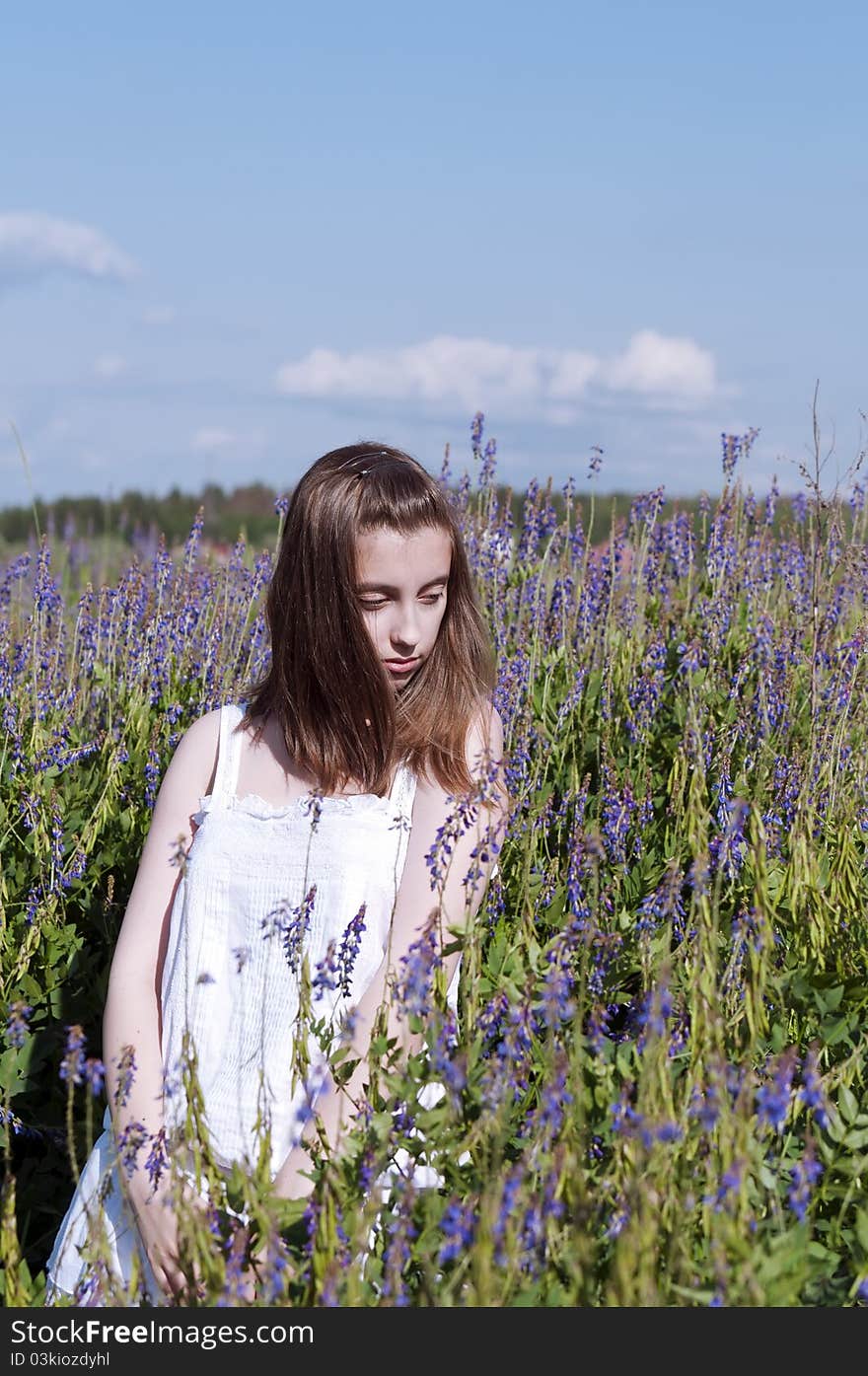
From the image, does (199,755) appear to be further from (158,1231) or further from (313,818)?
(158,1231)

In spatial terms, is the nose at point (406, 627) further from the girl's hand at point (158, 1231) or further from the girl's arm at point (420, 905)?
the girl's hand at point (158, 1231)

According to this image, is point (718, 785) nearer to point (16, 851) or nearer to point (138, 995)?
point (138, 995)

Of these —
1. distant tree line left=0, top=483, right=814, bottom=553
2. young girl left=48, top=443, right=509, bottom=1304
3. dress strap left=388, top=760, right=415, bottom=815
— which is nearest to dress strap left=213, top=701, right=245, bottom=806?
young girl left=48, top=443, right=509, bottom=1304

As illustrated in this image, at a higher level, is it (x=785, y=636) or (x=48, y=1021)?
(x=785, y=636)

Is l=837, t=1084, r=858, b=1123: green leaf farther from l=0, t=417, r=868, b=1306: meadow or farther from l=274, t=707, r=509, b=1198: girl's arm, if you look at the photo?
l=274, t=707, r=509, b=1198: girl's arm

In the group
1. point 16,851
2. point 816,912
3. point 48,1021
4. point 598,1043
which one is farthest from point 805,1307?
point 16,851

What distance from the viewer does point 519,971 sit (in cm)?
221

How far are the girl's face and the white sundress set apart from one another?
0.91 ft

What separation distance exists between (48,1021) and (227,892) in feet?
3.32

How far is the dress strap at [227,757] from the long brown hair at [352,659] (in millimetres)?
37

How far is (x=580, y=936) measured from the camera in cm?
213

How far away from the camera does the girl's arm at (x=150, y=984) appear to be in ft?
6.69

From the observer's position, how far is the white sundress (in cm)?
226

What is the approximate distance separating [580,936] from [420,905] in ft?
1.03
